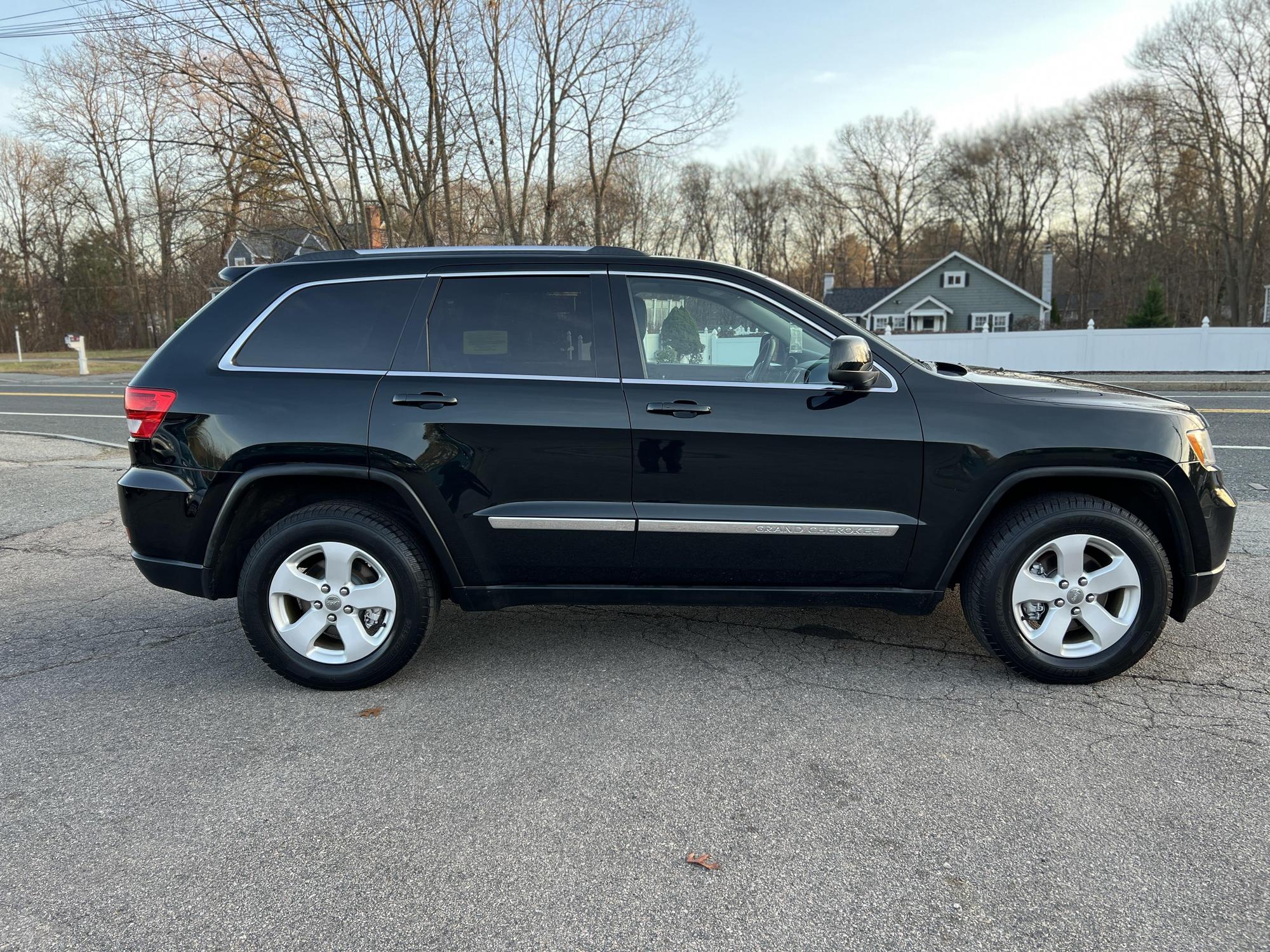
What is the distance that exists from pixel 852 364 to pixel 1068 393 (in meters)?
1.02

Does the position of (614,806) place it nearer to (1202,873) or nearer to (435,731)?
(435,731)

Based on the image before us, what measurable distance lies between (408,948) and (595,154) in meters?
26.9

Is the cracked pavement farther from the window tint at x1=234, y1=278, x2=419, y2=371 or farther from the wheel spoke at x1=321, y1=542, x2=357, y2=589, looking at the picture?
the window tint at x1=234, y1=278, x2=419, y2=371

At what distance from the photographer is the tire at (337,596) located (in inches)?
140

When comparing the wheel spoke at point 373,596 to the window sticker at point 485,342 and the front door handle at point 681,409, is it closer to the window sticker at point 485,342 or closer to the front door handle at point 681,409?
the window sticker at point 485,342

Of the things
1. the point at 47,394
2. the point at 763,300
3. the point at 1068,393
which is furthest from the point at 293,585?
the point at 47,394

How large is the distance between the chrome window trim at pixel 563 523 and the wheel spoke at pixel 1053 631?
176 centimetres

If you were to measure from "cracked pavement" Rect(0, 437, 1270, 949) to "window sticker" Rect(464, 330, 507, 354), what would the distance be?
1.43 meters

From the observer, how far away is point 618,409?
3551mm

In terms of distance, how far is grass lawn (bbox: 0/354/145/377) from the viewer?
2942cm

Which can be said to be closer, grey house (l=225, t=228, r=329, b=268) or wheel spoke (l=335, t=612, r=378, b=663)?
wheel spoke (l=335, t=612, r=378, b=663)

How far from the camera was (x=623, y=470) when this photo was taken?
3.56m

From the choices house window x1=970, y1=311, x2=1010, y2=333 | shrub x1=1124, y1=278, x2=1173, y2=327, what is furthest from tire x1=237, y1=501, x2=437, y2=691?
house window x1=970, y1=311, x2=1010, y2=333

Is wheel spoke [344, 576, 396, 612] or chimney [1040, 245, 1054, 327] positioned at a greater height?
chimney [1040, 245, 1054, 327]
